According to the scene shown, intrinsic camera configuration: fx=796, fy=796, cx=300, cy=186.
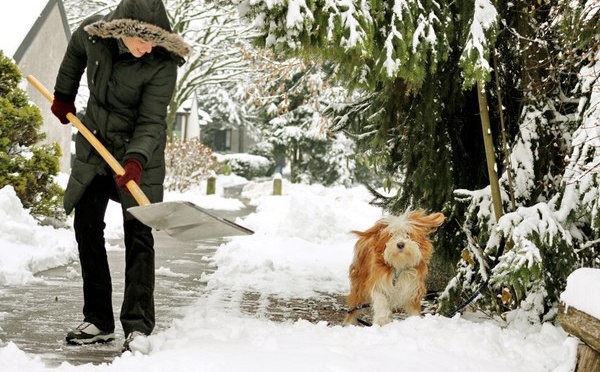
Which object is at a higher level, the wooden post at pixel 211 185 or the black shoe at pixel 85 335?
the wooden post at pixel 211 185

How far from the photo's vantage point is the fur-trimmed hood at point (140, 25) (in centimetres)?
457

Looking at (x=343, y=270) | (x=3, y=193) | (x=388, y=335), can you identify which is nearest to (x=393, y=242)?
(x=388, y=335)

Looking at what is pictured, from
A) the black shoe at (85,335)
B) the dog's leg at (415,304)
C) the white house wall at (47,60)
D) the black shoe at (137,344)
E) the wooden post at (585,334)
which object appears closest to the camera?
the wooden post at (585,334)

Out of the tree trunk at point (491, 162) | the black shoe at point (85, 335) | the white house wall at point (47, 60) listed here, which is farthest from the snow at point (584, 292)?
the white house wall at point (47, 60)

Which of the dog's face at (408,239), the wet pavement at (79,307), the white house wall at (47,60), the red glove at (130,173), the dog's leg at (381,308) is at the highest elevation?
the white house wall at (47,60)

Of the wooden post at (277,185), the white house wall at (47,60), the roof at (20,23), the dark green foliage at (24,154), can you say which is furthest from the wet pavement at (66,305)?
the wooden post at (277,185)

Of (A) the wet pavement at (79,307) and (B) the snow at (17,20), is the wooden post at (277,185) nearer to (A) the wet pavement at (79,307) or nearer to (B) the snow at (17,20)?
(B) the snow at (17,20)

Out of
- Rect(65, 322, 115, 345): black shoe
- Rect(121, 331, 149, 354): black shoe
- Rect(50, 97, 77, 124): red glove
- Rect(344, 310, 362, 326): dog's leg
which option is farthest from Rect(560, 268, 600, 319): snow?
Rect(50, 97, 77, 124): red glove

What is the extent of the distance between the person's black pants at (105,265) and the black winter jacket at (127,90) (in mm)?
127

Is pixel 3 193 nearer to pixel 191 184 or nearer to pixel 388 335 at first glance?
pixel 388 335

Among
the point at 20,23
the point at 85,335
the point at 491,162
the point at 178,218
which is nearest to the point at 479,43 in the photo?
the point at 491,162

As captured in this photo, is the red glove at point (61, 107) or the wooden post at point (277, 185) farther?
the wooden post at point (277, 185)

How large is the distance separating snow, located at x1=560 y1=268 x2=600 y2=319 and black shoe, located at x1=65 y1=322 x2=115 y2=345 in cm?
269

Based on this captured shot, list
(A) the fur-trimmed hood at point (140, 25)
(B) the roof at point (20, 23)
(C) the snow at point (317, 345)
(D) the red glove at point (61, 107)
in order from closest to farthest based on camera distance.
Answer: (C) the snow at point (317, 345)
(A) the fur-trimmed hood at point (140, 25)
(D) the red glove at point (61, 107)
(B) the roof at point (20, 23)
